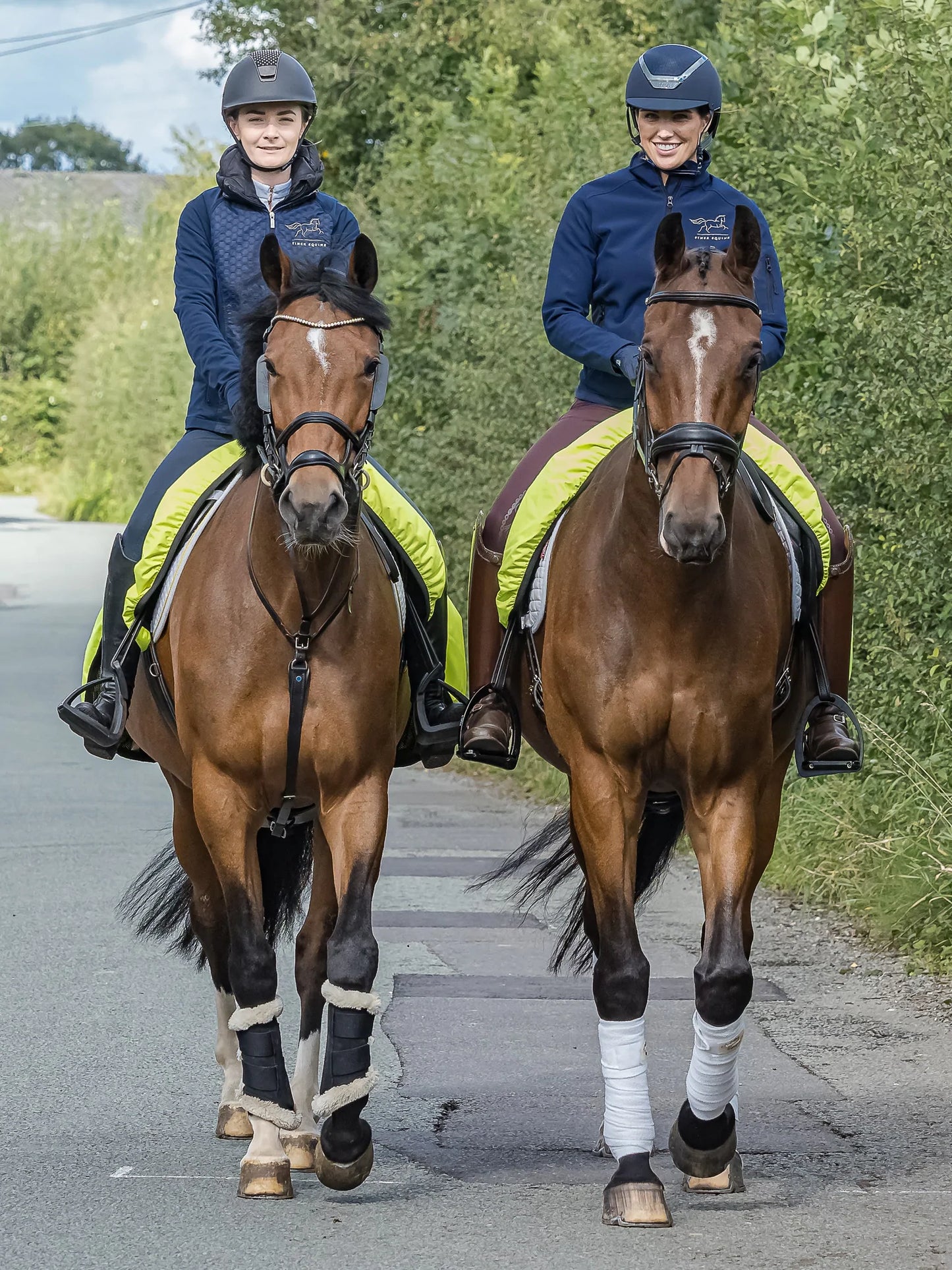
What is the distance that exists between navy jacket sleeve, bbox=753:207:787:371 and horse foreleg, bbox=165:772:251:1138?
93.6 inches

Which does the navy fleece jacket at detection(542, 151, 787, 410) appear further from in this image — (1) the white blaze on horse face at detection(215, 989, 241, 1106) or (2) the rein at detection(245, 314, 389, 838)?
(1) the white blaze on horse face at detection(215, 989, 241, 1106)

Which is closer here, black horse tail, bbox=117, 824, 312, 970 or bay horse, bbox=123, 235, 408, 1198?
bay horse, bbox=123, 235, 408, 1198

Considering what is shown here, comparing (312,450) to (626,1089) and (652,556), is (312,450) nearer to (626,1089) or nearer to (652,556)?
(652,556)

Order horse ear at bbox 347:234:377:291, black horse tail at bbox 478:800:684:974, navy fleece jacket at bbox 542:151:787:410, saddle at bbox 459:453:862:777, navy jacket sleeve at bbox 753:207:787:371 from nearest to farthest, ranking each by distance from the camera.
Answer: horse ear at bbox 347:234:377:291
navy jacket sleeve at bbox 753:207:787:371
saddle at bbox 459:453:862:777
navy fleece jacket at bbox 542:151:787:410
black horse tail at bbox 478:800:684:974

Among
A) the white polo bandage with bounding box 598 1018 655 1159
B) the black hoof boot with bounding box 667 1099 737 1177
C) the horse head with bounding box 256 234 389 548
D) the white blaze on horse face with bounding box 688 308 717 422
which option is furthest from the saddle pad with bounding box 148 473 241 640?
the black hoof boot with bounding box 667 1099 737 1177

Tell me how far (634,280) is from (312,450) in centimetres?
172

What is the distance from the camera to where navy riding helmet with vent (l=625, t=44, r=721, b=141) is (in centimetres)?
616

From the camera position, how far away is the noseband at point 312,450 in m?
5.04

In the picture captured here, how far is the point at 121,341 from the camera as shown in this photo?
6297 cm

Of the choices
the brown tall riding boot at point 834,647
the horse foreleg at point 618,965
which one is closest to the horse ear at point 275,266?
the horse foreleg at point 618,965

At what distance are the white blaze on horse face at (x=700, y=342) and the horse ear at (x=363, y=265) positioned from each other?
0.99 meters

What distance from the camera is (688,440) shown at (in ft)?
15.9

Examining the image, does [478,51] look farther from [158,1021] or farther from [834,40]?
[158,1021]


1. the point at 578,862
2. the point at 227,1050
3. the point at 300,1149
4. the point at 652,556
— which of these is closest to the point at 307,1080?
the point at 300,1149
